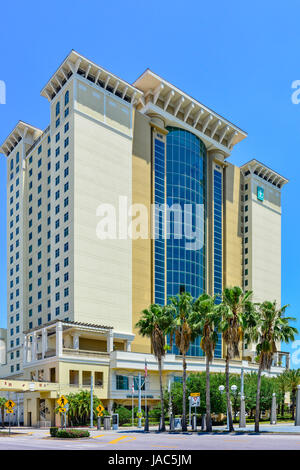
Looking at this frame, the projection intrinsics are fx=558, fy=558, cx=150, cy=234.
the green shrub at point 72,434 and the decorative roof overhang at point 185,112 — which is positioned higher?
the decorative roof overhang at point 185,112

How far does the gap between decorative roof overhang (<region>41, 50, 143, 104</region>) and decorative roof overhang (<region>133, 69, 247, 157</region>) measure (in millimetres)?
3657

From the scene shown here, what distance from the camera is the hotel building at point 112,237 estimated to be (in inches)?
3371

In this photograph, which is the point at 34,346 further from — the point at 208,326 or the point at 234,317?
the point at 234,317

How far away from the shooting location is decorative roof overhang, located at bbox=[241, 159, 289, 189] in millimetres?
127875

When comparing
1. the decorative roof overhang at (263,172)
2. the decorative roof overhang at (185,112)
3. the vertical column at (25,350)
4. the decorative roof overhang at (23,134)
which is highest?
the decorative roof overhang at (185,112)

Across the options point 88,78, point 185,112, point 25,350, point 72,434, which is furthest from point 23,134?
point 72,434

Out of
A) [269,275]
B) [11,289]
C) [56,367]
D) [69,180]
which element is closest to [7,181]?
[11,289]

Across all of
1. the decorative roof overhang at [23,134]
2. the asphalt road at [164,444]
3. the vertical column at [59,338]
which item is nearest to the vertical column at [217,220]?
the decorative roof overhang at [23,134]

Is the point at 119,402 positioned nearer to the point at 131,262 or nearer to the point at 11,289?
the point at 131,262

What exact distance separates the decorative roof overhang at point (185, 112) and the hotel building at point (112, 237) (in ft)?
0.89

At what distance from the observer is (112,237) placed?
91562 millimetres

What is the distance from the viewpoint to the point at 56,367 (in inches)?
3095

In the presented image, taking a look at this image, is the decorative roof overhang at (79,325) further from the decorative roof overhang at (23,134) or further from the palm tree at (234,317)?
the decorative roof overhang at (23,134)
